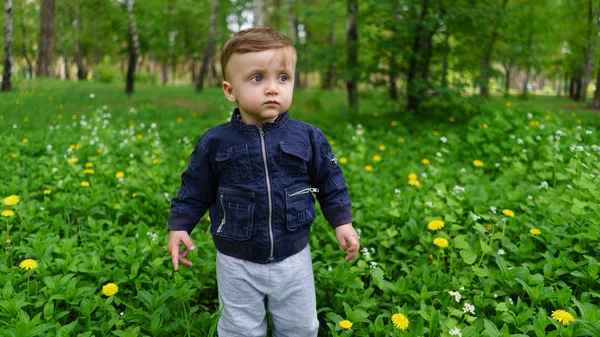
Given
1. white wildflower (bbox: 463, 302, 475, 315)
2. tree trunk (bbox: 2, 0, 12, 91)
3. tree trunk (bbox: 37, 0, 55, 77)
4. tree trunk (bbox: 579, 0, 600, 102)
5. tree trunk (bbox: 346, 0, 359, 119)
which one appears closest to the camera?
white wildflower (bbox: 463, 302, 475, 315)

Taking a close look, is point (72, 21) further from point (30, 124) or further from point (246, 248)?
point (246, 248)

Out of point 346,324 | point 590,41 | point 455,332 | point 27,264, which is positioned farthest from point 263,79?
point 590,41

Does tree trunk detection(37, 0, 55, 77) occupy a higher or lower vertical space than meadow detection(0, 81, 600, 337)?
higher

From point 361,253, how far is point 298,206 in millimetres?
1181

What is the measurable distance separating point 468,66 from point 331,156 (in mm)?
6383

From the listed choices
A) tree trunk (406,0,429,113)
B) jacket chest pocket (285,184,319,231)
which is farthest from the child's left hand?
tree trunk (406,0,429,113)

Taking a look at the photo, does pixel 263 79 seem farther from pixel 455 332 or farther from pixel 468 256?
pixel 468 256

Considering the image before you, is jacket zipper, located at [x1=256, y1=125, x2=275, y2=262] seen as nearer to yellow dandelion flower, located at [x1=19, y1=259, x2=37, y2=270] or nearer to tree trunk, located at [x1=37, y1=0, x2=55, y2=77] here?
yellow dandelion flower, located at [x1=19, y1=259, x2=37, y2=270]

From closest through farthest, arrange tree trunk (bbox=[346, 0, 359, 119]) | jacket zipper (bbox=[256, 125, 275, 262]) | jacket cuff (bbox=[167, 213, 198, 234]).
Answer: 1. jacket zipper (bbox=[256, 125, 275, 262])
2. jacket cuff (bbox=[167, 213, 198, 234])
3. tree trunk (bbox=[346, 0, 359, 119])

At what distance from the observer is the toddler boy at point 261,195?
1.68 m

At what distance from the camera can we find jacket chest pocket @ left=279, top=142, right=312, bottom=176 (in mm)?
1781

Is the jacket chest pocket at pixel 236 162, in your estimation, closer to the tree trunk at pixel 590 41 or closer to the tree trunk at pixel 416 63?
the tree trunk at pixel 416 63

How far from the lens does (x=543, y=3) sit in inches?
382

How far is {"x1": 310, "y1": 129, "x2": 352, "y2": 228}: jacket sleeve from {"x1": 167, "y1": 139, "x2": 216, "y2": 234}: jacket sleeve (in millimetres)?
468
